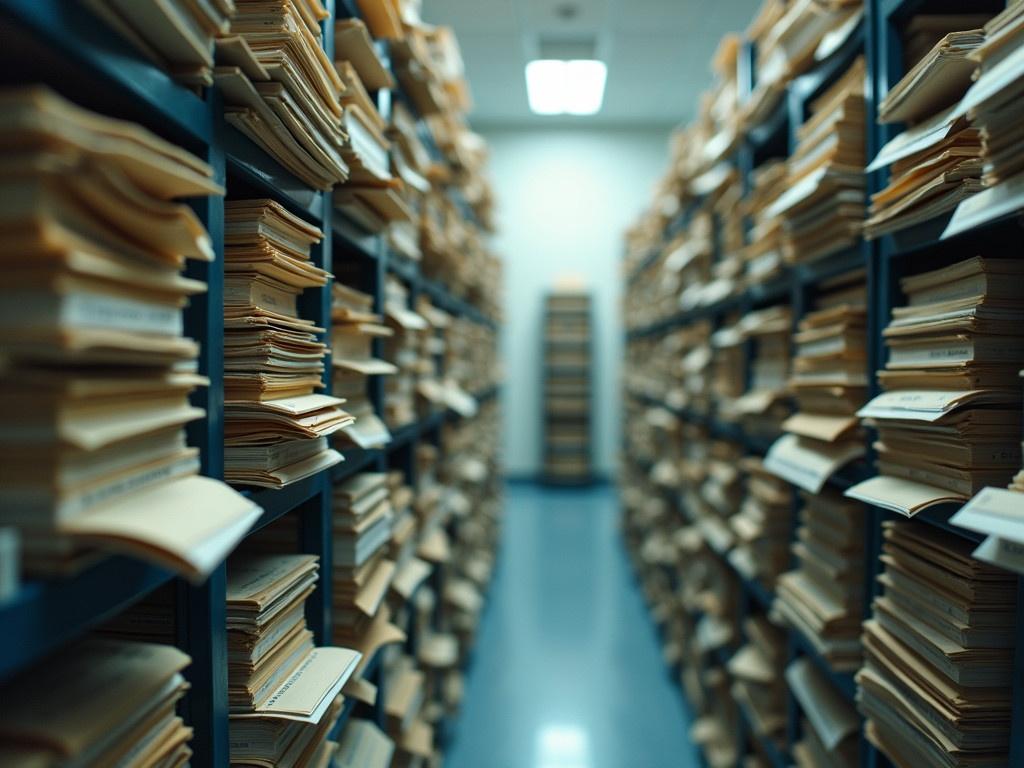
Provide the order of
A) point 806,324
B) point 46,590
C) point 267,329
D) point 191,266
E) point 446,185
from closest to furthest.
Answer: point 46,590 → point 191,266 → point 267,329 → point 806,324 → point 446,185

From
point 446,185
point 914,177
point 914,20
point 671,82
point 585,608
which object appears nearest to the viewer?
point 914,177

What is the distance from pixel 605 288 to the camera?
7734mm

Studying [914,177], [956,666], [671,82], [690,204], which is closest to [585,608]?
[690,204]

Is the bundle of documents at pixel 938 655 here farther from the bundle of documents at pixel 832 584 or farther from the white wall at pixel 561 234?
the white wall at pixel 561 234

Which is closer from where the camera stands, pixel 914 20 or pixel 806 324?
pixel 914 20

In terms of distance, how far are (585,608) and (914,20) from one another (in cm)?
358

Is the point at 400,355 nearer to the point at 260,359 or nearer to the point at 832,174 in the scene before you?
the point at 260,359

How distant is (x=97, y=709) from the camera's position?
2.18 feet

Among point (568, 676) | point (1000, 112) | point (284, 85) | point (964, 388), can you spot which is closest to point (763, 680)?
point (964, 388)

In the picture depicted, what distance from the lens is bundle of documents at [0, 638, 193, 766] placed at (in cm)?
60

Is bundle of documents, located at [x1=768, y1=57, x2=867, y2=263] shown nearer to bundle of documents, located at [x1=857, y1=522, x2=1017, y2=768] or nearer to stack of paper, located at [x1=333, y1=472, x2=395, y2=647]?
bundle of documents, located at [x1=857, y1=522, x2=1017, y2=768]

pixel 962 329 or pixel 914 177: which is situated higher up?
pixel 914 177

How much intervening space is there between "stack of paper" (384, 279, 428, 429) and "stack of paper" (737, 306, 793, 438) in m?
1.10

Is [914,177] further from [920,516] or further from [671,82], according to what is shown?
[671,82]
